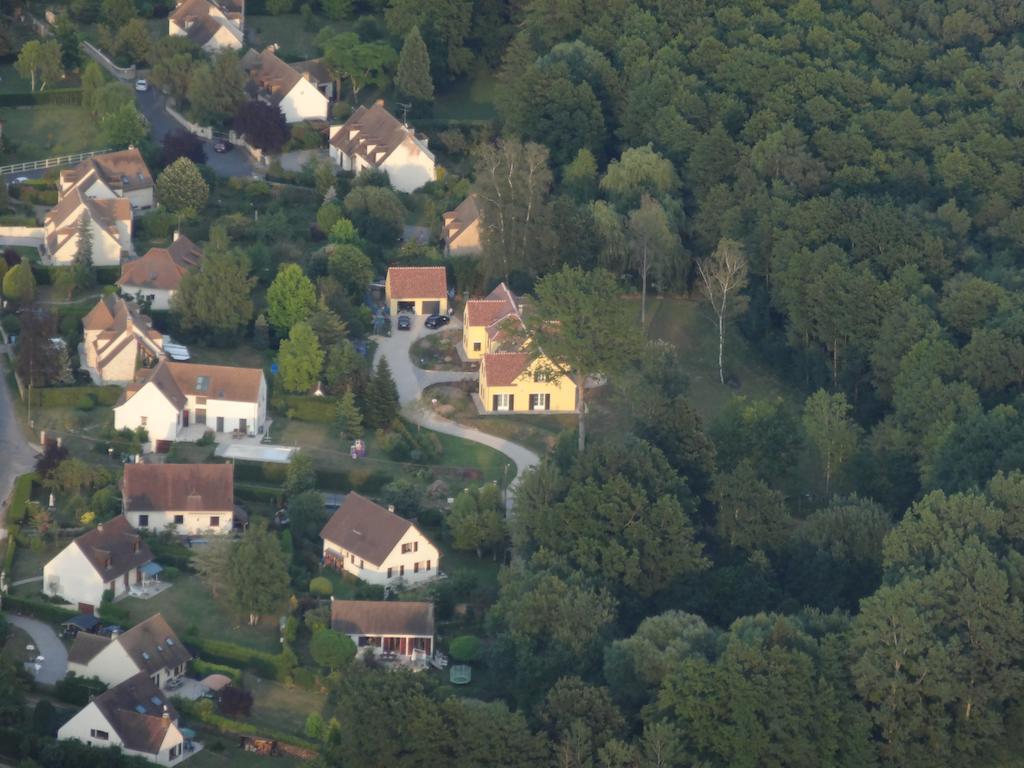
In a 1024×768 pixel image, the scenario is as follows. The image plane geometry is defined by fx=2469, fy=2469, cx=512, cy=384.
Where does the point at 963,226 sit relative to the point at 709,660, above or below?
above

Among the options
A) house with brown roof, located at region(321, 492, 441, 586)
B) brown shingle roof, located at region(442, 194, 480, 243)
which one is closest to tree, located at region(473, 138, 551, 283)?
brown shingle roof, located at region(442, 194, 480, 243)

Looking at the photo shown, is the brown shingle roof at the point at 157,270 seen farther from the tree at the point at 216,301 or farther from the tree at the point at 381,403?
the tree at the point at 381,403

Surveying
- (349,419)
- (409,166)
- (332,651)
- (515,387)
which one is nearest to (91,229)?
(409,166)

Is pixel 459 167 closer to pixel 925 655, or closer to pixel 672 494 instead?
pixel 672 494

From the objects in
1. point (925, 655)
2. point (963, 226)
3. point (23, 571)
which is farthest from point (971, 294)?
point (23, 571)

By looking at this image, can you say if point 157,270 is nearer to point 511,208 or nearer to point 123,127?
point 123,127

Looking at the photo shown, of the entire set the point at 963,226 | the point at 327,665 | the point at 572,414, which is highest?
the point at 963,226

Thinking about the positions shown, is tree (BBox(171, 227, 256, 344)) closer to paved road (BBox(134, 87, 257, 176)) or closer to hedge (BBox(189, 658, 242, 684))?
paved road (BBox(134, 87, 257, 176))
